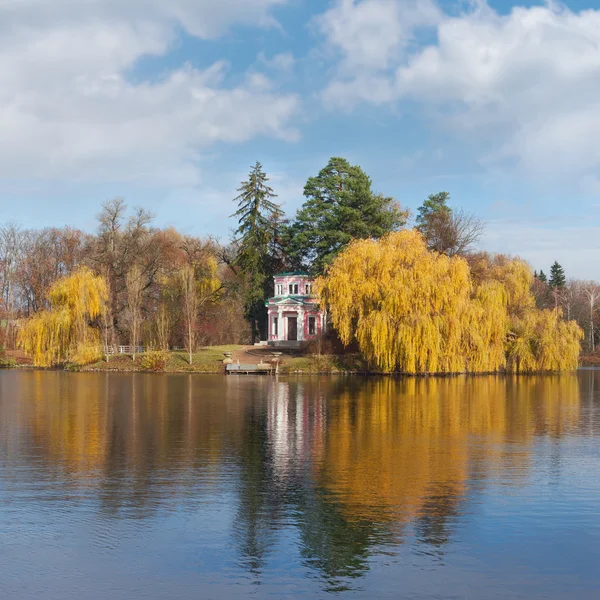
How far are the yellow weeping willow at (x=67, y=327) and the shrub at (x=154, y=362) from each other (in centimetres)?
423

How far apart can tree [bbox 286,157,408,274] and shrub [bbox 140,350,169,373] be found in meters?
15.9

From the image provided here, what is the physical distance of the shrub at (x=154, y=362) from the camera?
2269 inches

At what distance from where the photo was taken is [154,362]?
5788 cm

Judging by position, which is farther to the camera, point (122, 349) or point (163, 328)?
point (122, 349)

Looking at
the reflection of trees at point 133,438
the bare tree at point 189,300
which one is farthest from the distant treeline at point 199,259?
the reflection of trees at point 133,438

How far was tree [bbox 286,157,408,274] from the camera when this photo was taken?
64.0 m

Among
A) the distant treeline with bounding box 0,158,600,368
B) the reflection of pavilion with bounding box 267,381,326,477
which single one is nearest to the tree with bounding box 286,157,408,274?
the distant treeline with bounding box 0,158,600,368

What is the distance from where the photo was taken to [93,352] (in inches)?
2297

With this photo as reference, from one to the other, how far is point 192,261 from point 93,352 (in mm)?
19100

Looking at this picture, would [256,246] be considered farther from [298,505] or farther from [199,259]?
[298,505]

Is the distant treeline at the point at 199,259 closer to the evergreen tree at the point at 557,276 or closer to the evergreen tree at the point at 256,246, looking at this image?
the evergreen tree at the point at 256,246

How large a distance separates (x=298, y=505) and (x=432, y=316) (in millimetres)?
37382

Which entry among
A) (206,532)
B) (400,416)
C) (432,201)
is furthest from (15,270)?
(206,532)

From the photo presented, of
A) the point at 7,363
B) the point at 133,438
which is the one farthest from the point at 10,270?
the point at 133,438
